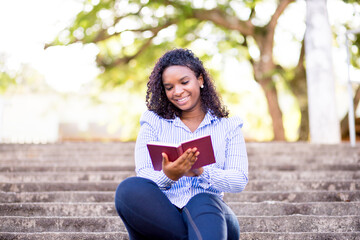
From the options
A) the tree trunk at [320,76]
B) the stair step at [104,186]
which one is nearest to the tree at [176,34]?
the tree trunk at [320,76]

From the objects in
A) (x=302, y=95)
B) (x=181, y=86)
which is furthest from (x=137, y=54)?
Result: (x=181, y=86)

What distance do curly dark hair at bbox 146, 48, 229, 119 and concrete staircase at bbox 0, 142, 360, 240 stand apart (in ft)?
2.64

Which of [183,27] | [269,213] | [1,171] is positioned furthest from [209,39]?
[269,213]

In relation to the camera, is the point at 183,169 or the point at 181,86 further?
the point at 181,86

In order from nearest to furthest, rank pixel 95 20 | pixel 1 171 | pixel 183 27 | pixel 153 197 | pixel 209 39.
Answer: pixel 153 197
pixel 1 171
pixel 95 20
pixel 183 27
pixel 209 39

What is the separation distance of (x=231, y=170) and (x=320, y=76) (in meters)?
6.72

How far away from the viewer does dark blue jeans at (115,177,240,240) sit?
6.95 feet

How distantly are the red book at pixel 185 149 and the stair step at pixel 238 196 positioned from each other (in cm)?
160

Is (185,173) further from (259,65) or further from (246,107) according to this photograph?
(246,107)

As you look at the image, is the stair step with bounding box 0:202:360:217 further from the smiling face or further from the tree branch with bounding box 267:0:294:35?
the tree branch with bounding box 267:0:294:35

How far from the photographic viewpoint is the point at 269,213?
3.37 m

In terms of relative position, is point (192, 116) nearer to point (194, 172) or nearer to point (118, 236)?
point (194, 172)

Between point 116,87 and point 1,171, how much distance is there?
8382mm

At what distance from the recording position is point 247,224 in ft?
10.1
